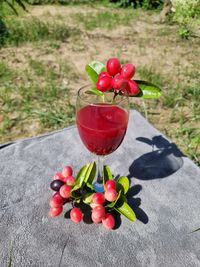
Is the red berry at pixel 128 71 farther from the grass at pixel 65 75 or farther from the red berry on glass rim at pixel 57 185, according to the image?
the grass at pixel 65 75

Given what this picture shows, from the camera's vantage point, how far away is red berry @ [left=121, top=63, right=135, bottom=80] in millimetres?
1158

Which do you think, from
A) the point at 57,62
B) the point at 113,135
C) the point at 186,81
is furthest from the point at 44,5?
the point at 113,135

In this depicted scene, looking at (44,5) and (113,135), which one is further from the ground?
(113,135)

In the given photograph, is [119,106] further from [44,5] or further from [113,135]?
[44,5]

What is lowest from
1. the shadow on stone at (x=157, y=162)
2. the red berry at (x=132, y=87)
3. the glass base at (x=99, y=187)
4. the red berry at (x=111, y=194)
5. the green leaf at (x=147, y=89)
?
the shadow on stone at (x=157, y=162)

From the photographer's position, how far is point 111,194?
1.31m

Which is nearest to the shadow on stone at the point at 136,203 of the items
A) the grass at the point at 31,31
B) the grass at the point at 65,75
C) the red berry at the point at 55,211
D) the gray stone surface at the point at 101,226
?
the gray stone surface at the point at 101,226

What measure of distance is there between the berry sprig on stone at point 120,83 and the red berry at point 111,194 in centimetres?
40

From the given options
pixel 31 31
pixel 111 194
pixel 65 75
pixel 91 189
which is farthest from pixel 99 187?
pixel 31 31

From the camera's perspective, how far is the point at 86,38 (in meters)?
5.34

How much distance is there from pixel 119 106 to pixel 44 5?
6.73 m

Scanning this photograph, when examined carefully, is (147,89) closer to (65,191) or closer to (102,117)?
(102,117)

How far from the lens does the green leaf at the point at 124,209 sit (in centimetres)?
129

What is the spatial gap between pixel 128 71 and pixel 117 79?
49mm
